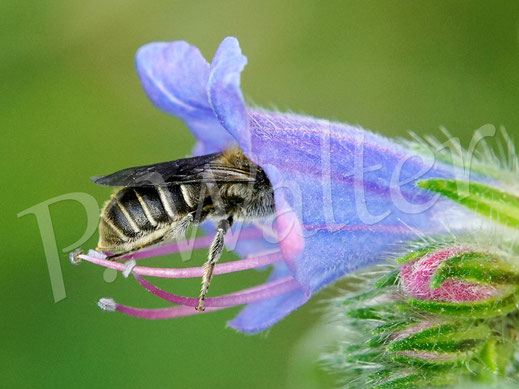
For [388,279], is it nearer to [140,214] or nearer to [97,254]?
[140,214]

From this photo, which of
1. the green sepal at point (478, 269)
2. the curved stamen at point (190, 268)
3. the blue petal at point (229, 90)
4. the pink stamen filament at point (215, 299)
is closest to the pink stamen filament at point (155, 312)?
the pink stamen filament at point (215, 299)

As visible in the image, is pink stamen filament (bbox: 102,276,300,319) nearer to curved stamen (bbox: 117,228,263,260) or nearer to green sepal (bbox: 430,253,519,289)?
curved stamen (bbox: 117,228,263,260)

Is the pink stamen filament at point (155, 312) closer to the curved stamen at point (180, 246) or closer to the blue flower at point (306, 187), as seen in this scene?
the blue flower at point (306, 187)

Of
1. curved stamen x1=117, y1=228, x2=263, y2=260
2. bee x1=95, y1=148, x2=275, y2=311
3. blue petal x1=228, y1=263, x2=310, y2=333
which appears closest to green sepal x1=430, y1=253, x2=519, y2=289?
blue petal x1=228, y1=263, x2=310, y2=333

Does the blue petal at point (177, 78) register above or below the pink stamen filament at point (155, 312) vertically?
above

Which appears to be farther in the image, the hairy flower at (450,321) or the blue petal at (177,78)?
the blue petal at (177,78)

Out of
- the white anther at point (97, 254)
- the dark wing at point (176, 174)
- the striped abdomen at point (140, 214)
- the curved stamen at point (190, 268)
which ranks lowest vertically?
the curved stamen at point (190, 268)

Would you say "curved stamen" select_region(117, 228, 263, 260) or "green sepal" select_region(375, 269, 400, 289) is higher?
"curved stamen" select_region(117, 228, 263, 260)

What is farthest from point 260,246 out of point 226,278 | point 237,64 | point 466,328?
point 226,278
